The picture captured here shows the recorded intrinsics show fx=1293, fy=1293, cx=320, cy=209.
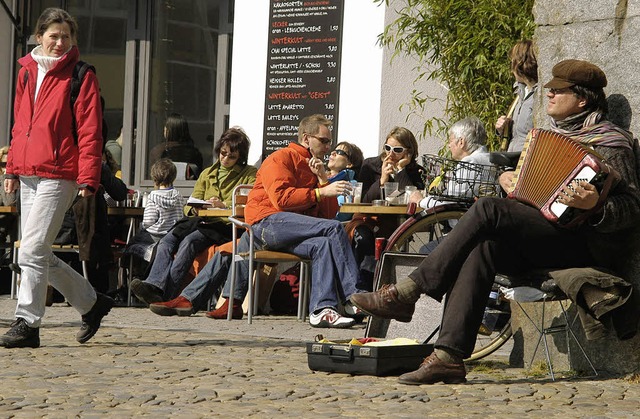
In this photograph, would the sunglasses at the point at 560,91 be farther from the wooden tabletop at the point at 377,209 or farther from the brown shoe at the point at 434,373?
the wooden tabletop at the point at 377,209

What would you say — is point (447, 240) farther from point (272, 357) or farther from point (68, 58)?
point (68, 58)

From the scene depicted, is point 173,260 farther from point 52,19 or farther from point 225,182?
point 52,19

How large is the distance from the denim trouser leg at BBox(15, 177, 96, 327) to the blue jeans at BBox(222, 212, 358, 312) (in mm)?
2236

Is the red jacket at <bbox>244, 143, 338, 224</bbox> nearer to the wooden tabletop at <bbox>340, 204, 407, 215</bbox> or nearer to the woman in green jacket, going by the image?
the wooden tabletop at <bbox>340, 204, 407, 215</bbox>

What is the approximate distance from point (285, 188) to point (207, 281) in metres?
1.10

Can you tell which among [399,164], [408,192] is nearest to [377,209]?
[408,192]

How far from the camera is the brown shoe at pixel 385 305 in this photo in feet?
20.3

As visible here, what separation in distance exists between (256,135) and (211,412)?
7.74m

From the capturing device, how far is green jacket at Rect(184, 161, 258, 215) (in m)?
10.9

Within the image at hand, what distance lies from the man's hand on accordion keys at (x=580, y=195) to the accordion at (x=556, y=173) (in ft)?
0.08

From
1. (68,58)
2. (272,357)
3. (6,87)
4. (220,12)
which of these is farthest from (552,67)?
(6,87)

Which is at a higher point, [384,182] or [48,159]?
[48,159]

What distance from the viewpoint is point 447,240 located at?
607cm

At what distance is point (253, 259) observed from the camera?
30.8 feet
